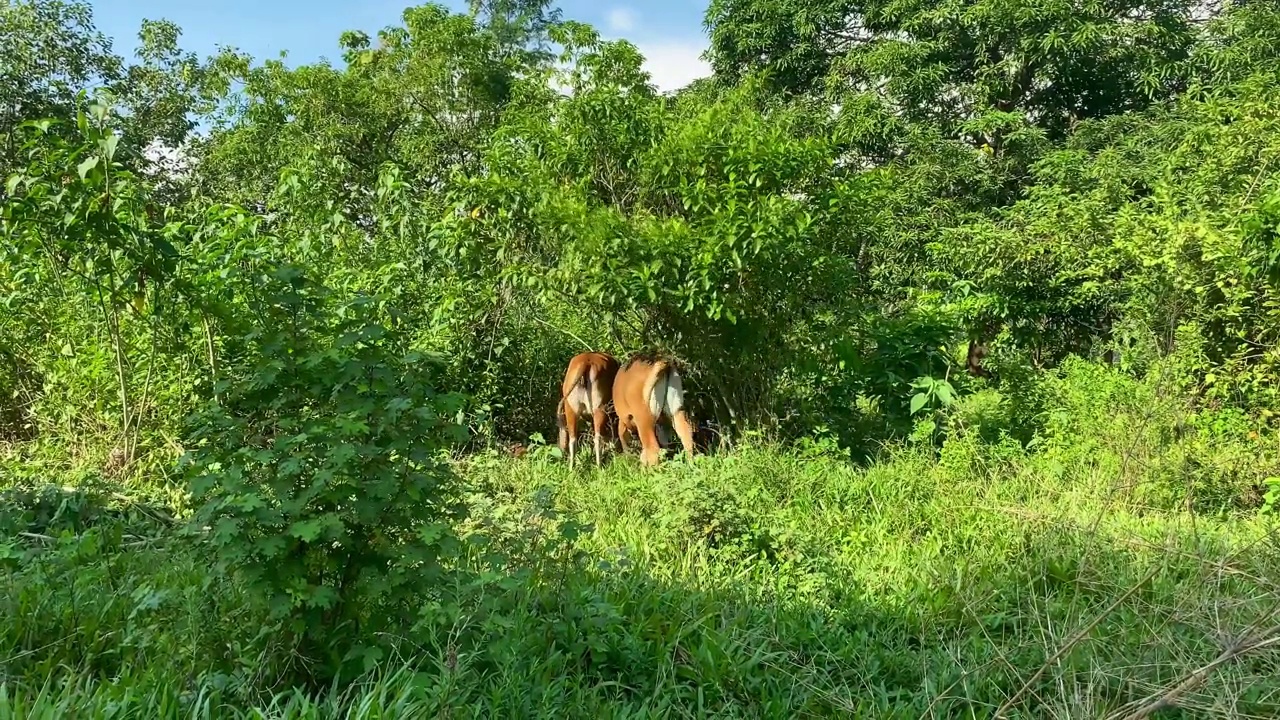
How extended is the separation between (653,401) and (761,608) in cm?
292

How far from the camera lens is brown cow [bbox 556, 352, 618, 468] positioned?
22.0 ft

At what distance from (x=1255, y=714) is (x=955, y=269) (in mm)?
6320

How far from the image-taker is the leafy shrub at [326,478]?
7.93 feet

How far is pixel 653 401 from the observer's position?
242 inches

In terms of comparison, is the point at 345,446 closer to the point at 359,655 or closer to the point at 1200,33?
the point at 359,655

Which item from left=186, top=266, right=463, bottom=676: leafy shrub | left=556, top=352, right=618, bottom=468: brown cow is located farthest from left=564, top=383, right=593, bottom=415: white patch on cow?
left=186, top=266, right=463, bottom=676: leafy shrub

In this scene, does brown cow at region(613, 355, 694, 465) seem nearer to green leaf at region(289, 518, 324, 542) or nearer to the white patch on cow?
the white patch on cow

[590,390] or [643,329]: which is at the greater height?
[643,329]

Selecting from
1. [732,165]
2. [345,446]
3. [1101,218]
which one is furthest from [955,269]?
[345,446]

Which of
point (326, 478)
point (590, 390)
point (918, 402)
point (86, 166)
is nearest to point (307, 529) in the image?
point (326, 478)

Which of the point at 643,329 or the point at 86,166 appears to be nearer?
the point at 86,166

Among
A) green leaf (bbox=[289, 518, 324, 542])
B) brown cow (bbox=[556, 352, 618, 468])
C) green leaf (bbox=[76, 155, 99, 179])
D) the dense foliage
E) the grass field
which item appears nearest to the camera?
green leaf (bbox=[289, 518, 324, 542])

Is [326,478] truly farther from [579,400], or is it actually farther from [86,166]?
[579,400]

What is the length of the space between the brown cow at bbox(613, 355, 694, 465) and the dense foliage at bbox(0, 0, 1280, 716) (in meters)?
0.33
